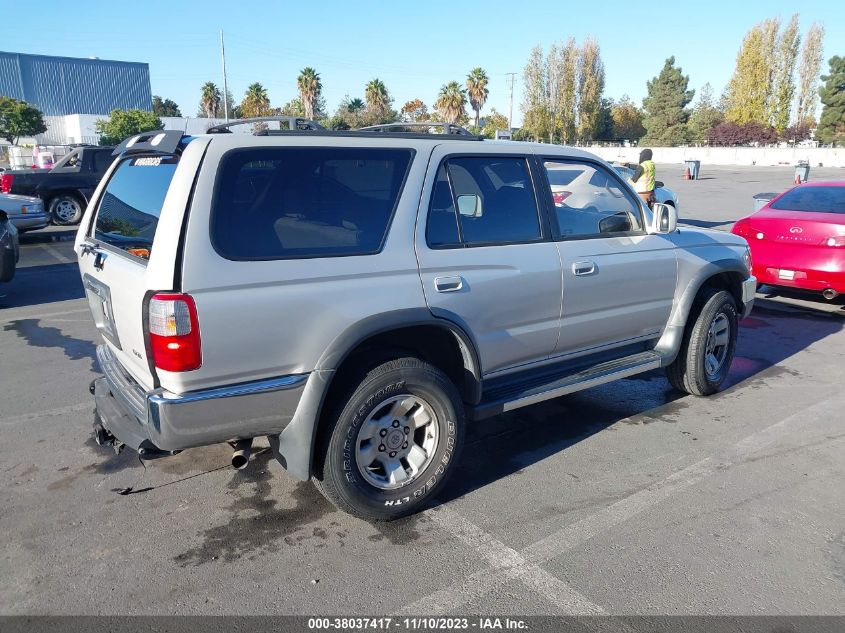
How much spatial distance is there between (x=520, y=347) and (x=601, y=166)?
1.51m

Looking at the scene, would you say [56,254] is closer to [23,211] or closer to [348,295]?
[23,211]

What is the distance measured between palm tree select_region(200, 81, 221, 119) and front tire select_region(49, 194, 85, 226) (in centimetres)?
6511

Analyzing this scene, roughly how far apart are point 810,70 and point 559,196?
281 feet

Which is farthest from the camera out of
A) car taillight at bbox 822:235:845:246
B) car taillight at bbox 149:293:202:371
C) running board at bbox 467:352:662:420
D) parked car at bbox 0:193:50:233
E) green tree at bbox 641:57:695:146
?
green tree at bbox 641:57:695:146

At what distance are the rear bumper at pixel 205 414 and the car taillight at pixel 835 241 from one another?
6.69m

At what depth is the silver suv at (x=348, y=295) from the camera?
290cm

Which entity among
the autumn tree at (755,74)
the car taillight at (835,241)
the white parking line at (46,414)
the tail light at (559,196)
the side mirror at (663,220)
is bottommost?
the white parking line at (46,414)

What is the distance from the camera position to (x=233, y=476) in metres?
3.97

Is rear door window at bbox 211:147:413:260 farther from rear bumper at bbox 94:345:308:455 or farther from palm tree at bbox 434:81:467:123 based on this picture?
palm tree at bbox 434:81:467:123

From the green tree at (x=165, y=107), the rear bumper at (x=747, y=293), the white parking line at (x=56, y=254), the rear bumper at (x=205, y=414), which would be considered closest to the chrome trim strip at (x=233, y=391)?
the rear bumper at (x=205, y=414)

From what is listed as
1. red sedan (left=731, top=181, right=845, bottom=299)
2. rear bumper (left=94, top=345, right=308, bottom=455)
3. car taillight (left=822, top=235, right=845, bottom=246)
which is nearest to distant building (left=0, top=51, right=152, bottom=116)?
red sedan (left=731, top=181, right=845, bottom=299)

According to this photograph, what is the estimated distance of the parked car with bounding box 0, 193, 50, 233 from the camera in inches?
502

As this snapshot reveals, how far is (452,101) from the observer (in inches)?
2805

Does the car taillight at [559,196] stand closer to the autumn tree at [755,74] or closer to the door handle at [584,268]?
the door handle at [584,268]
